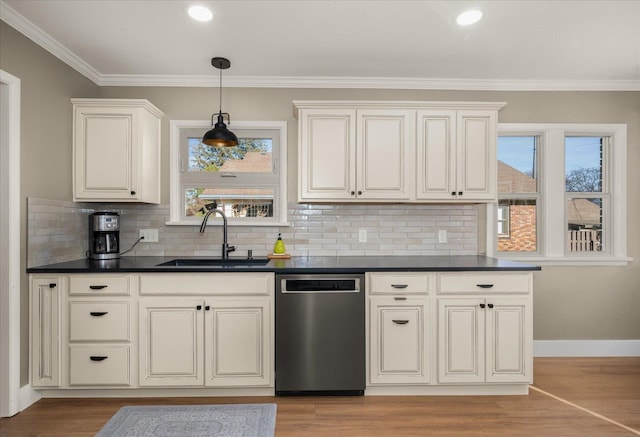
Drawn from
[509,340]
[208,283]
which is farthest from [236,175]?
[509,340]

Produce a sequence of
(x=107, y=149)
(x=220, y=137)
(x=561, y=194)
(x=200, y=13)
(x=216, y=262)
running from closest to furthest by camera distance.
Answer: (x=200, y=13) < (x=220, y=137) < (x=107, y=149) < (x=216, y=262) < (x=561, y=194)

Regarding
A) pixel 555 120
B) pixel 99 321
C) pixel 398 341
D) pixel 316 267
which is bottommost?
pixel 398 341

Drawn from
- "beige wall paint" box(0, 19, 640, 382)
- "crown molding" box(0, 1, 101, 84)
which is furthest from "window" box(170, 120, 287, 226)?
"crown molding" box(0, 1, 101, 84)

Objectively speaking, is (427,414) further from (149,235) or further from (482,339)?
(149,235)

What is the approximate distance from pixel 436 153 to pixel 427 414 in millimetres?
1866

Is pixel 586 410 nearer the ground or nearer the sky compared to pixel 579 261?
nearer the ground

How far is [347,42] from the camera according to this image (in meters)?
2.55

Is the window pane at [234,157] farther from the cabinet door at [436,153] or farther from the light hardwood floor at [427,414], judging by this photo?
the light hardwood floor at [427,414]

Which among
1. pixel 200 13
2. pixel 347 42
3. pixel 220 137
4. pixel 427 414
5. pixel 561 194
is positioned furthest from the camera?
pixel 561 194

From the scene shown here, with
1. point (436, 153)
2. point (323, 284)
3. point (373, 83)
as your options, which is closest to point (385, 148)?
point (436, 153)

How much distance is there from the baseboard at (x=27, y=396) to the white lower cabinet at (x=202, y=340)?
0.72 m

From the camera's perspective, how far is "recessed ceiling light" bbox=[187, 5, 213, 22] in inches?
85.3

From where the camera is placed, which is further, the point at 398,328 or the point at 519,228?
the point at 519,228

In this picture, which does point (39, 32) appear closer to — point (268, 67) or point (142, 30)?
point (142, 30)
